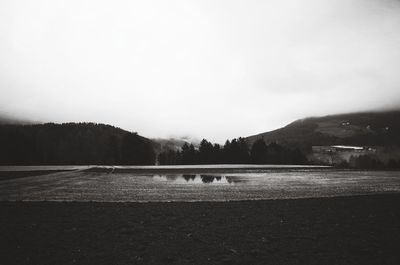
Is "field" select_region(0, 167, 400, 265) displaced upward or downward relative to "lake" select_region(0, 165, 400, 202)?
downward

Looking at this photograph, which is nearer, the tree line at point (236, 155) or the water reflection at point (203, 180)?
the water reflection at point (203, 180)

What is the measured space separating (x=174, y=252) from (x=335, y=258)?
552 centimetres

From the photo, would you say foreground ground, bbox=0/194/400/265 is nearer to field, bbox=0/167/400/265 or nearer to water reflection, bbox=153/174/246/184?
field, bbox=0/167/400/265

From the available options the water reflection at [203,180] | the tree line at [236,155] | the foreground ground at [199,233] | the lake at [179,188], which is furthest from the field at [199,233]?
the tree line at [236,155]

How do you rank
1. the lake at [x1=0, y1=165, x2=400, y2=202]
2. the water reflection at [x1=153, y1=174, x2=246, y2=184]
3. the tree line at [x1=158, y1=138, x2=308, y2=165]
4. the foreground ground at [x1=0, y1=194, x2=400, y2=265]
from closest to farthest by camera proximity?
the foreground ground at [x1=0, y1=194, x2=400, y2=265] < the lake at [x1=0, y1=165, x2=400, y2=202] < the water reflection at [x1=153, y1=174, x2=246, y2=184] < the tree line at [x1=158, y1=138, x2=308, y2=165]

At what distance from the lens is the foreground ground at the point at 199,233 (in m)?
11.6

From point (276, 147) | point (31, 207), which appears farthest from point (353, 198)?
point (276, 147)

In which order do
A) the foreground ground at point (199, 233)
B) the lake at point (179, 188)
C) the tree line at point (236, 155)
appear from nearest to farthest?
the foreground ground at point (199, 233) → the lake at point (179, 188) → the tree line at point (236, 155)

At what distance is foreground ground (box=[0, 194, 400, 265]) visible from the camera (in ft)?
38.0

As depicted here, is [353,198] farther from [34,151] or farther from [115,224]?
[34,151]

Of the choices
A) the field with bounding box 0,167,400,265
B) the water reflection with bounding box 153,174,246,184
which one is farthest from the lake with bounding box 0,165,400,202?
the field with bounding box 0,167,400,265

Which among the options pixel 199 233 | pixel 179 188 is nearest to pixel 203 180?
pixel 179 188

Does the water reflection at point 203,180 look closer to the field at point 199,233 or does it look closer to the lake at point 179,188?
the lake at point 179,188

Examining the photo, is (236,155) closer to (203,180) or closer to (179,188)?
(203,180)
